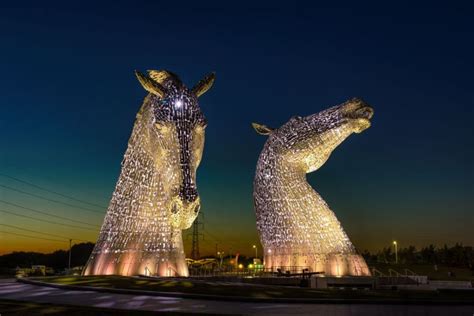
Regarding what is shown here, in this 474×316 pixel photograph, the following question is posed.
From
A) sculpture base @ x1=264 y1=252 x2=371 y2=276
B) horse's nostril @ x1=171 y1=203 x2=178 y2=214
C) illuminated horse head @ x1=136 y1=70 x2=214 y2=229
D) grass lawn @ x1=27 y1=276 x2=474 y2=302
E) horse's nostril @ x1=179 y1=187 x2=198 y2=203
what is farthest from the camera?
sculpture base @ x1=264 y1=252 x2=371 y2=276

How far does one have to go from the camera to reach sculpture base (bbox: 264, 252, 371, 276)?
22.5 m

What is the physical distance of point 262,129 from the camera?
25328mm

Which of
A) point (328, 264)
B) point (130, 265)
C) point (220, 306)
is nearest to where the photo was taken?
point (220, 306)

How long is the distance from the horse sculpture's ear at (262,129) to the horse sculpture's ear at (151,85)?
9993 mm

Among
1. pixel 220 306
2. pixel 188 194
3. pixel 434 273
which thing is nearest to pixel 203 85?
pixel 188 194

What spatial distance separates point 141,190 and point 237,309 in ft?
26.3

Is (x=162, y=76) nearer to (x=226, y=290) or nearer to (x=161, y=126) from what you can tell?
(x=161, y=126)

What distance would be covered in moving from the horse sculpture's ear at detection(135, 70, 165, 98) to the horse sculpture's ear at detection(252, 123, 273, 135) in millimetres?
9993

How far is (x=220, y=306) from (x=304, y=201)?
12712mm

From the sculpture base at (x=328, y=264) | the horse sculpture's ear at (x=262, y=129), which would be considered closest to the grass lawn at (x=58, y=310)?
the sculpture base at (x=328, y=264)

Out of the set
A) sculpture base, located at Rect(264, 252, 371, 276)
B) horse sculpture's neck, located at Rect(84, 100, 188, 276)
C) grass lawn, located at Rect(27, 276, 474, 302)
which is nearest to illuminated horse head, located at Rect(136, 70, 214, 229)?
horse sculpture's neck, located at Rect(84, 100, 188, 276)

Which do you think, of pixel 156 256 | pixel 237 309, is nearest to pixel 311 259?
pixel 156 256

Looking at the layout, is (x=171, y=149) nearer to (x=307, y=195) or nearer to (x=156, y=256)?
(x=156, y=256)

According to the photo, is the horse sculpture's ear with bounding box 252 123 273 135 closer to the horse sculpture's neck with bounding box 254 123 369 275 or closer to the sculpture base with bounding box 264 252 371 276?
the horse sculpture's neck with bounding box 254 123 369 275
